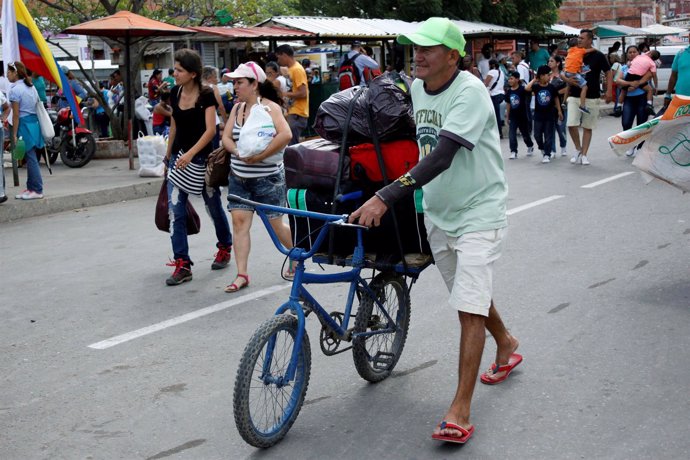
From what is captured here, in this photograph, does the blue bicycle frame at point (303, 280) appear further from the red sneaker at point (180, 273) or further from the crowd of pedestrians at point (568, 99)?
the crowd of pedestrians at point (568, 99)

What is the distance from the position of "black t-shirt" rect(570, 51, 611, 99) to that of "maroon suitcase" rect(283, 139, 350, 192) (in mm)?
9732

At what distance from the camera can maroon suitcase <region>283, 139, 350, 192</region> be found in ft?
15.1

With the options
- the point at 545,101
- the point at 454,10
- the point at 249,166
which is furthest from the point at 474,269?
the point at 454,10

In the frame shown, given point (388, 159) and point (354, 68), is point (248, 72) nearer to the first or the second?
point (388, 159)

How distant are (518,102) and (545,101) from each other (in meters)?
1.05

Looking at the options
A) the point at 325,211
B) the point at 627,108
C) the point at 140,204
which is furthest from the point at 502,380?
the point at 627,108

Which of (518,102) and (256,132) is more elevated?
(256,132)

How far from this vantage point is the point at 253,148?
22.7ft

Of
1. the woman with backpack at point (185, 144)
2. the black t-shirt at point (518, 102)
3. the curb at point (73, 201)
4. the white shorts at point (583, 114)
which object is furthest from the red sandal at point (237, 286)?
the black t-shirt at point (518, 102)

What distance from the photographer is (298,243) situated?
457 cm

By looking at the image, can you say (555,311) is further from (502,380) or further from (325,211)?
(325,211)

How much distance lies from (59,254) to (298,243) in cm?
508

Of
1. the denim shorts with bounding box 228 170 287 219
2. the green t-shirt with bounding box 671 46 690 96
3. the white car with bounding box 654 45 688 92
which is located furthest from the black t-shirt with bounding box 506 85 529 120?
the white car with bounding box 654 45 688 92

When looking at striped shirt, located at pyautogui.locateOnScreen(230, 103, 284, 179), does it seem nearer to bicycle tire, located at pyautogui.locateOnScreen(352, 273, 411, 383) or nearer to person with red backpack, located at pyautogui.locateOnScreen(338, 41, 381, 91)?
bicycle tire, located at pyautogui.locateOnScreen(352, 273, 411, 383)
